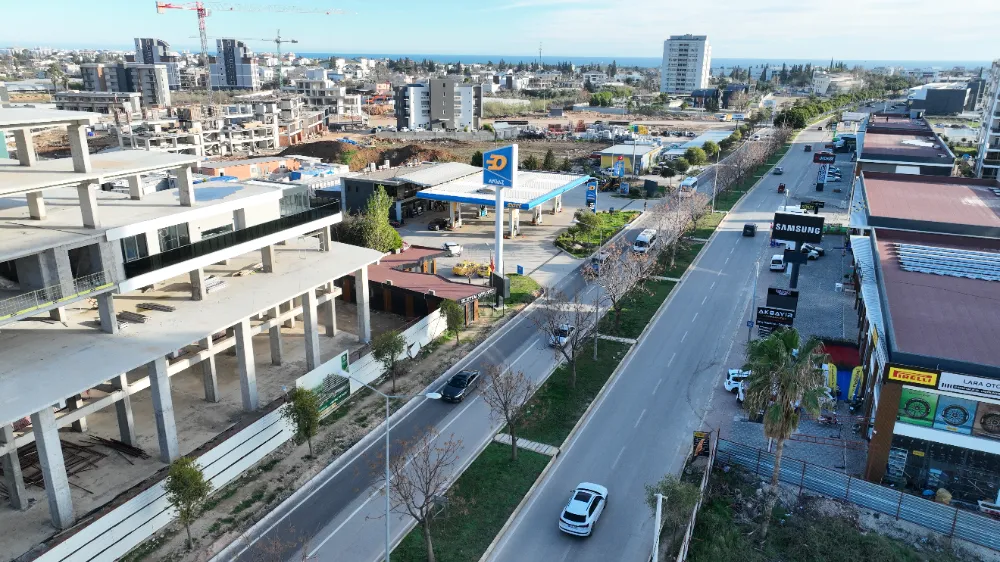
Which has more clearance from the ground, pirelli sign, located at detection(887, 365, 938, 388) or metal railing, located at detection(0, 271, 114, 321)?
metal railing, located at detection(0, 271, 114, 321)

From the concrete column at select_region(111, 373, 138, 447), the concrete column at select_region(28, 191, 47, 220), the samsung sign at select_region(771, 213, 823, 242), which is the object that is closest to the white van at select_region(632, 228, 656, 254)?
the samsung sign at select_region(771, 213, 823, 242)

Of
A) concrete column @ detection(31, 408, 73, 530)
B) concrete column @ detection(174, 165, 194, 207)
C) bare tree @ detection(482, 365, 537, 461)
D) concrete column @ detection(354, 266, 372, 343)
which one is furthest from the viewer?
concrete column @ detection(354, 266, 372, 343)

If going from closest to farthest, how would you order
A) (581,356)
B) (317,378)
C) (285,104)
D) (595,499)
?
(595,499) < (317,378) < (581,356) < (285,104)

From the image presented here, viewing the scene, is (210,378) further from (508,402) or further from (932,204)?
(932,204)

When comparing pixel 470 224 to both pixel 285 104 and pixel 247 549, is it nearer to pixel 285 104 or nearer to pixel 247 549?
pixel 247 549

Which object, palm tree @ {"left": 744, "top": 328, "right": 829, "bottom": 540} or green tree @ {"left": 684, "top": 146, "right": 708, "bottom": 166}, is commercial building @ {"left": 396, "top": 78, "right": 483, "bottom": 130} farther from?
palm tree @ {"left": 744, "top": 328, "right": 829, "bottom": 540}

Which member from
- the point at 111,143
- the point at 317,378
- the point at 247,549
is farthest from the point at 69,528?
the point at 111,143

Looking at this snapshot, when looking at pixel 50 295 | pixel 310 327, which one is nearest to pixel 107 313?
pixel 50 295
